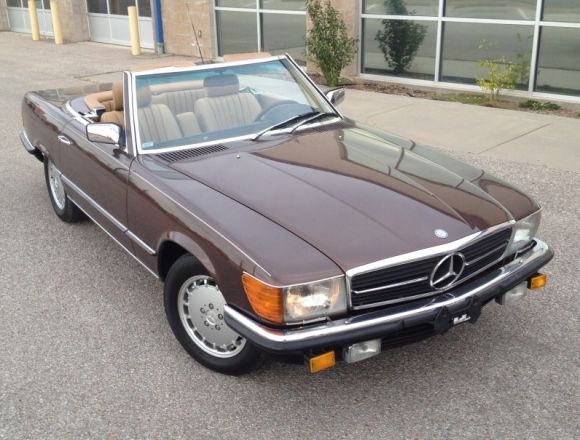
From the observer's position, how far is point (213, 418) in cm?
323

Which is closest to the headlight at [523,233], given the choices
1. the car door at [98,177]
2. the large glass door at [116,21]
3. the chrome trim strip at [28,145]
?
the car door at [98,177]

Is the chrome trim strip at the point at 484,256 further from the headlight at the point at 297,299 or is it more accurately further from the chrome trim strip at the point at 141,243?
the chrome trim strip at the point at 141,243

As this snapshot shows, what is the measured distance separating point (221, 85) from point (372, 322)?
2225 mm

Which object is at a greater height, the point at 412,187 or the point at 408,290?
the point at 412,187

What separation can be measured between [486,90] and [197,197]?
25.7 feet

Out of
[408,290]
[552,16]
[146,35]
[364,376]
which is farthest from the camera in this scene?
[146,35]

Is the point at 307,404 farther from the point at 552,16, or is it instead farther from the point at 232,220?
the point at 552,16

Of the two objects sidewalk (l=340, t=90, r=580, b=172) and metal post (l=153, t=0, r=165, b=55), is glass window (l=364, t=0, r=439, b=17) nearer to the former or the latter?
sidewalk (l=340, t=90, r=580, b=172)

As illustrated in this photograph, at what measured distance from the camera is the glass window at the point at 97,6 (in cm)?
1897

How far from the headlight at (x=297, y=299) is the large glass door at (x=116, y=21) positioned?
50.2 feet

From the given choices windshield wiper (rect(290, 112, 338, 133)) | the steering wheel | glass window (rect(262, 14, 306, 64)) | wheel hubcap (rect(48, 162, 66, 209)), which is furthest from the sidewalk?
wheel hubcap (rect(48, 162, 66, 209))

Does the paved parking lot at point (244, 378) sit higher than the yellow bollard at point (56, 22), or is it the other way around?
the yellow bollard at point (56, 22)

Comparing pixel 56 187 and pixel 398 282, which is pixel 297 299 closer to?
pixel 398 282

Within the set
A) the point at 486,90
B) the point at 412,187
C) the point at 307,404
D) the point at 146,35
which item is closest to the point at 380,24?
the point at 486,90
